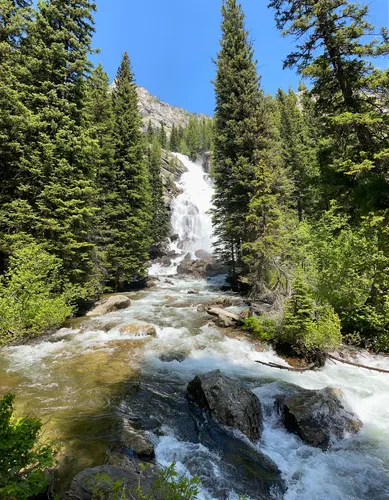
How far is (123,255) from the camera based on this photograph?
75.1 ft

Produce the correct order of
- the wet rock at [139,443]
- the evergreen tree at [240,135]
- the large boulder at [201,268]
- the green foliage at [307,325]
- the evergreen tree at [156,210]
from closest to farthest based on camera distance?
the wet rock at [139,443] < the green foliage at [307,325] < the evergreen tree at [240,135] < the large boulder at [201,268] < the evergreen tree at [156,210]

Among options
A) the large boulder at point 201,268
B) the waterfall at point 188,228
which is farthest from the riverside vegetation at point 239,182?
the waterfall at point 188,228

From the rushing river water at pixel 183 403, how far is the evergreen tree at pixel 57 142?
4405 millimetres

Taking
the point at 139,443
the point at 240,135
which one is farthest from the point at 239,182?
the point at 139,443

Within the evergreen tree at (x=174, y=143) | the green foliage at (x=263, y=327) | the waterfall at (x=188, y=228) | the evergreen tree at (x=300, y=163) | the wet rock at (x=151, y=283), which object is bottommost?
the wet rock at (x=151, y=283)

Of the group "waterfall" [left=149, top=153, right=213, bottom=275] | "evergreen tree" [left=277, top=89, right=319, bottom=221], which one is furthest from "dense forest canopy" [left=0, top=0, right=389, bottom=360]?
"waterfall" [left=149, top=153, right=213, bottom=275]

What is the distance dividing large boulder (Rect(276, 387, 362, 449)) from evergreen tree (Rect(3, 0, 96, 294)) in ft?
34.6

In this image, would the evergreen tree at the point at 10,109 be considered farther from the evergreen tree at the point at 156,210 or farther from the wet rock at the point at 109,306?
the evergreen tree at the point at 156,210

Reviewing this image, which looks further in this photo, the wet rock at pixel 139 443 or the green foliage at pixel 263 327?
the green foliage at pixel 263 327

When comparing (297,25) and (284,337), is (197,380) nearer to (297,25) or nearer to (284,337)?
(284,337)

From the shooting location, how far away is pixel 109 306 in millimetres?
15539

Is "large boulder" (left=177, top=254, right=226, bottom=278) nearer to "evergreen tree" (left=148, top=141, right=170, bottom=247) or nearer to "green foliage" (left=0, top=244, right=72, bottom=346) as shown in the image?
"evergreen tree" (left=148, top=141, right=170, bottom=247)

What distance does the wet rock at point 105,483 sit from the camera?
2.98 metres

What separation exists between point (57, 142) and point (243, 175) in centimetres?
1137
